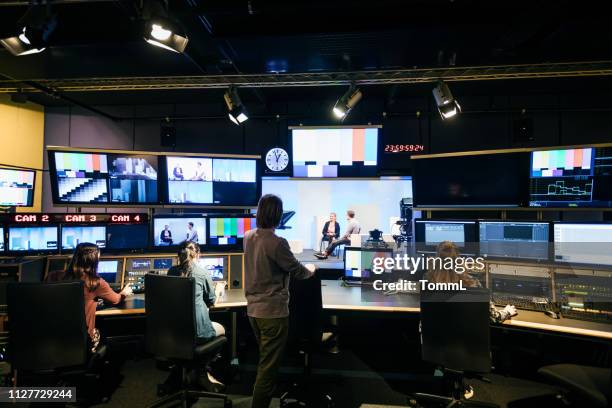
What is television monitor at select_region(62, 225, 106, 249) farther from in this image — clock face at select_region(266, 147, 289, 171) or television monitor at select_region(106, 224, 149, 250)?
clock face at select_region(266, 147, 289, 171)

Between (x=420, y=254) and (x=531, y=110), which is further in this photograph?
(x=531, y=110)

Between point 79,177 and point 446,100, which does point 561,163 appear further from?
point 79,177

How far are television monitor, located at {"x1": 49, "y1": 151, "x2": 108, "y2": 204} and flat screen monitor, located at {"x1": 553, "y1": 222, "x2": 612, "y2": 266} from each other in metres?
4.11

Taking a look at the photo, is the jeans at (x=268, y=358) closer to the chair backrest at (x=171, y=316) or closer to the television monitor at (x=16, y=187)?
the chair backrest at (x=171, y=316)

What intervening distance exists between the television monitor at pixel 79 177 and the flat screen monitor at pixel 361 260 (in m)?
2.55

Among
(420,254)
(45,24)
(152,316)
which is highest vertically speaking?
(45,24)

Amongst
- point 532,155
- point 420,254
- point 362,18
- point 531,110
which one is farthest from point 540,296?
point 531,110

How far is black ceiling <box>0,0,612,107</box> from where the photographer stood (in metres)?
2.94

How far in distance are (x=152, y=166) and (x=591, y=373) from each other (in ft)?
12.0

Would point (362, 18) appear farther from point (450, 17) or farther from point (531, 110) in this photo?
point (531, 110)

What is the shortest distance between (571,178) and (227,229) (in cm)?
314

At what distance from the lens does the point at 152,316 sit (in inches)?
97.1

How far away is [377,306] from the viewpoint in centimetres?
291

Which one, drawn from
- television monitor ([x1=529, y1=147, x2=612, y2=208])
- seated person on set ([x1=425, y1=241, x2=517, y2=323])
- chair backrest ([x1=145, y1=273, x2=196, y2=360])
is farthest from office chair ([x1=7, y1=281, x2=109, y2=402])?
television monitor ([x1=529, y1=147, x2=612, y2=208])
